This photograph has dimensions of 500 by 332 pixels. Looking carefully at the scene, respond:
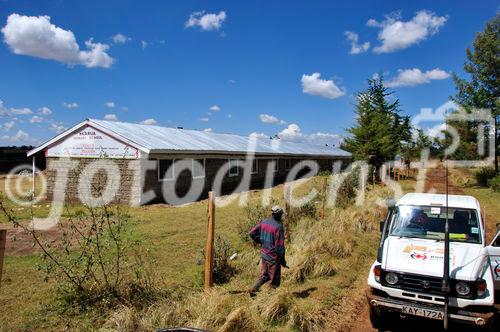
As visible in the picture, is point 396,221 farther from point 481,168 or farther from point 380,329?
point 481,168

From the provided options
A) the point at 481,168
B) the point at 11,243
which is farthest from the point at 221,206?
the point at 481,168

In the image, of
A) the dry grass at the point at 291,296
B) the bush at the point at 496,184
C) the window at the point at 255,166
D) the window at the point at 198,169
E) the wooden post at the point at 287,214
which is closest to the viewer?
the dry grass at the point at 291,296

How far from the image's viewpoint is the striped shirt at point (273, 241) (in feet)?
22.0

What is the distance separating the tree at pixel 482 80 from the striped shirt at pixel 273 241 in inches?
1034

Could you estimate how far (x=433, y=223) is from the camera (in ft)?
22.7

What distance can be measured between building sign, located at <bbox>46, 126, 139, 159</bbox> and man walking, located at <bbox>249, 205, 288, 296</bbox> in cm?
1258

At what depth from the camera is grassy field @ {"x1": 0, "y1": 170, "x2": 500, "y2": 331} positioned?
561 cm

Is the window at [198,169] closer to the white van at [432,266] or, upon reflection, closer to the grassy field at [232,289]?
the grassy field at [232,289]

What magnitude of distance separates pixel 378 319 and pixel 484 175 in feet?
97.1

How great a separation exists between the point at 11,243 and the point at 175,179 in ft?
31.5

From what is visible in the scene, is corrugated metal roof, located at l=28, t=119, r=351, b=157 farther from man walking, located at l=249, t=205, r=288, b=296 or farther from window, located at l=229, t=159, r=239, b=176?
man walking, located at l=249, t=205, r=288, b=296

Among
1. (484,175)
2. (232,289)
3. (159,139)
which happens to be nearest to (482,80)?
(484,175)

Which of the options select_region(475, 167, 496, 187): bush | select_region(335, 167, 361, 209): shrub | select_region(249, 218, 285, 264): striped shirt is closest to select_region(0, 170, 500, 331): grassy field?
select_region(249, 218, 285, 264): striped shirt

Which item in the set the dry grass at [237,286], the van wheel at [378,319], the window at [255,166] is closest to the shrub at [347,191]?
the dry grass at [237,286]
